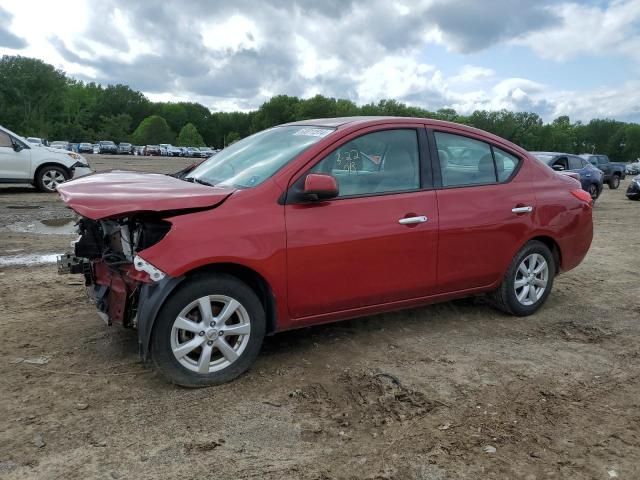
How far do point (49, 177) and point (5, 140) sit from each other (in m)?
1.20

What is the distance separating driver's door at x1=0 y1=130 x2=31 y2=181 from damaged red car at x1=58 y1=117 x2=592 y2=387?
9.79 m

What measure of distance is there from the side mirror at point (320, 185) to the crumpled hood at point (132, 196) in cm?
52

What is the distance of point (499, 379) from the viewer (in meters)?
3.78

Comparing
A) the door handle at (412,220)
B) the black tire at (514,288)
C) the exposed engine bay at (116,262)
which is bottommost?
the black tire at (514,288)

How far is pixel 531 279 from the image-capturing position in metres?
5.10

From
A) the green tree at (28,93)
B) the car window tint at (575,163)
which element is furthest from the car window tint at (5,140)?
the green tree at (28,93)

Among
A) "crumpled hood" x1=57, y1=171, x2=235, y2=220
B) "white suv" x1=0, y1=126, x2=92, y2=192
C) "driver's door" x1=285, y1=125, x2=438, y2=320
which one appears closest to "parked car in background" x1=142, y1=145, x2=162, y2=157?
"white suv" x1=0, y1=126, x2=92, y2=192

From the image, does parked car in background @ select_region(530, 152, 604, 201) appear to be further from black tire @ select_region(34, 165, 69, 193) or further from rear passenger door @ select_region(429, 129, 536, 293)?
black tire @ select_region(34, 165, 69, 193)

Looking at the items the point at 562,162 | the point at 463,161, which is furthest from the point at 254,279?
the point at 562,162

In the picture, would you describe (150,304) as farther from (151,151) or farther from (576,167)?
(151,151)

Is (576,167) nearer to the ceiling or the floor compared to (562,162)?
nearer to the floor

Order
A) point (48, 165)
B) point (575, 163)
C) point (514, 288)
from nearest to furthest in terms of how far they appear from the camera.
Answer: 1. point (514, 288)
2. point (48, 165)
3. point (575, 163)

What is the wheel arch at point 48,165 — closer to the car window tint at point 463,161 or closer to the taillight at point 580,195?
the car window tint at point 463,161

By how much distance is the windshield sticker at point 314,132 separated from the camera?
414 cm
